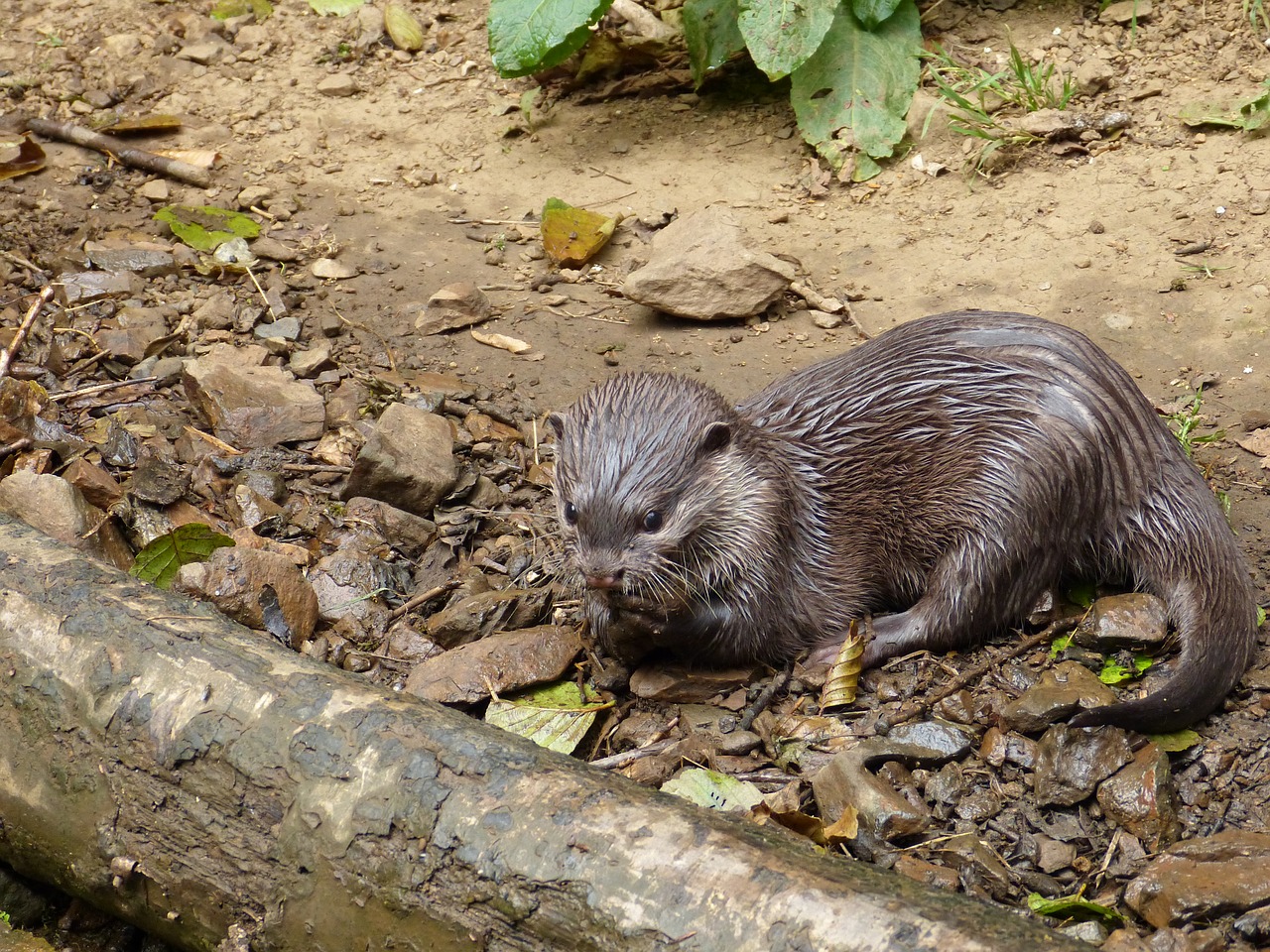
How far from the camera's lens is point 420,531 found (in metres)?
3.38

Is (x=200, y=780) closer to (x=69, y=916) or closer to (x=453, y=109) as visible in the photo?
(x=69, y=916)

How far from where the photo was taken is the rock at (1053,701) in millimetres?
2592

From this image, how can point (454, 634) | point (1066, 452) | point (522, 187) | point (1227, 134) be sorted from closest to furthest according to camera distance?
point (1066, 452)
point (454, 634)
point (1227, 134)
point (522, 187)

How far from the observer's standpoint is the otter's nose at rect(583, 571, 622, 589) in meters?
2.61

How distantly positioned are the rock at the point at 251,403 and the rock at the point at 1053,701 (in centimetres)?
216

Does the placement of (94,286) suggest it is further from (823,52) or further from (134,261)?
(823,52)

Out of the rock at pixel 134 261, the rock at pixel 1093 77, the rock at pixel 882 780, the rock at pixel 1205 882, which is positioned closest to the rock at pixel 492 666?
the rock at pixel 882 780

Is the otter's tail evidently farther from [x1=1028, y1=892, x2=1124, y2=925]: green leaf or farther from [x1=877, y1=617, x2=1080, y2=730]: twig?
[x1=1028, y1=892, x2=1124, y2=925]: green leaf

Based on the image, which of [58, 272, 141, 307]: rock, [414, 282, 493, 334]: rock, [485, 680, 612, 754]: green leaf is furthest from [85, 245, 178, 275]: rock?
[485, 680, 612, 754]: green leaf

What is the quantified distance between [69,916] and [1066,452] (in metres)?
2.33

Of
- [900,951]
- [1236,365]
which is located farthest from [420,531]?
[1236,365]

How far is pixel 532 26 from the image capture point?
5.04 meters

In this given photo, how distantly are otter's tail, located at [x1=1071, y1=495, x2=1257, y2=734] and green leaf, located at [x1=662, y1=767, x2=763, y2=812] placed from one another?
2.21 ft

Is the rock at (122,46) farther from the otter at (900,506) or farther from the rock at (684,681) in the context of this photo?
the rock at (684,681)
